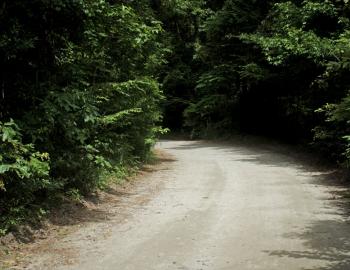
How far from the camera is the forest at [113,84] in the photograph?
8.59 m

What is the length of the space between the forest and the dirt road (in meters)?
1.43

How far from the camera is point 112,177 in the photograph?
46.0ft

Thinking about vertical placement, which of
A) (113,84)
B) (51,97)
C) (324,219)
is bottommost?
(324,219)

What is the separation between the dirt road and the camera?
702 cm

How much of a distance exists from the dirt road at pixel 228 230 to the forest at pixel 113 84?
1.43 metres

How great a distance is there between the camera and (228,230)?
8.81 m

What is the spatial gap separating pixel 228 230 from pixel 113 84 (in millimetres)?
4551

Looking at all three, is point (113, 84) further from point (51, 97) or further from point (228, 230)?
point (228, 230)

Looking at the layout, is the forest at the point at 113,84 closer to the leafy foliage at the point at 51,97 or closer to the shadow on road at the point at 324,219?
the leafy foliage at the point at 51,97

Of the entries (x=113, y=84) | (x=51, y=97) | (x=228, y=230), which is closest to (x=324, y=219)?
(x=228, y=230)

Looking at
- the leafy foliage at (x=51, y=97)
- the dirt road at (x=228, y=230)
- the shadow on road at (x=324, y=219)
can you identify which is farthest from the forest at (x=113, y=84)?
the dirt road at (x=228, y=230)

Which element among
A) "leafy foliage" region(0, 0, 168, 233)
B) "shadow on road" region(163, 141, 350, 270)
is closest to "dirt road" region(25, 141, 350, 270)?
"shadow on road" region(163, 141, 350, 270)

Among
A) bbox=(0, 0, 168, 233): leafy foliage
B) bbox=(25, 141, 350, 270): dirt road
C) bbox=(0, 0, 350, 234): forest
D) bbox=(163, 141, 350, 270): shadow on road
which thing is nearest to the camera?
bbox=(25, 141, 350, 270): dirt road

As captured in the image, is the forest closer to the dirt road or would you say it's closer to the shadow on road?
the shadow on road
